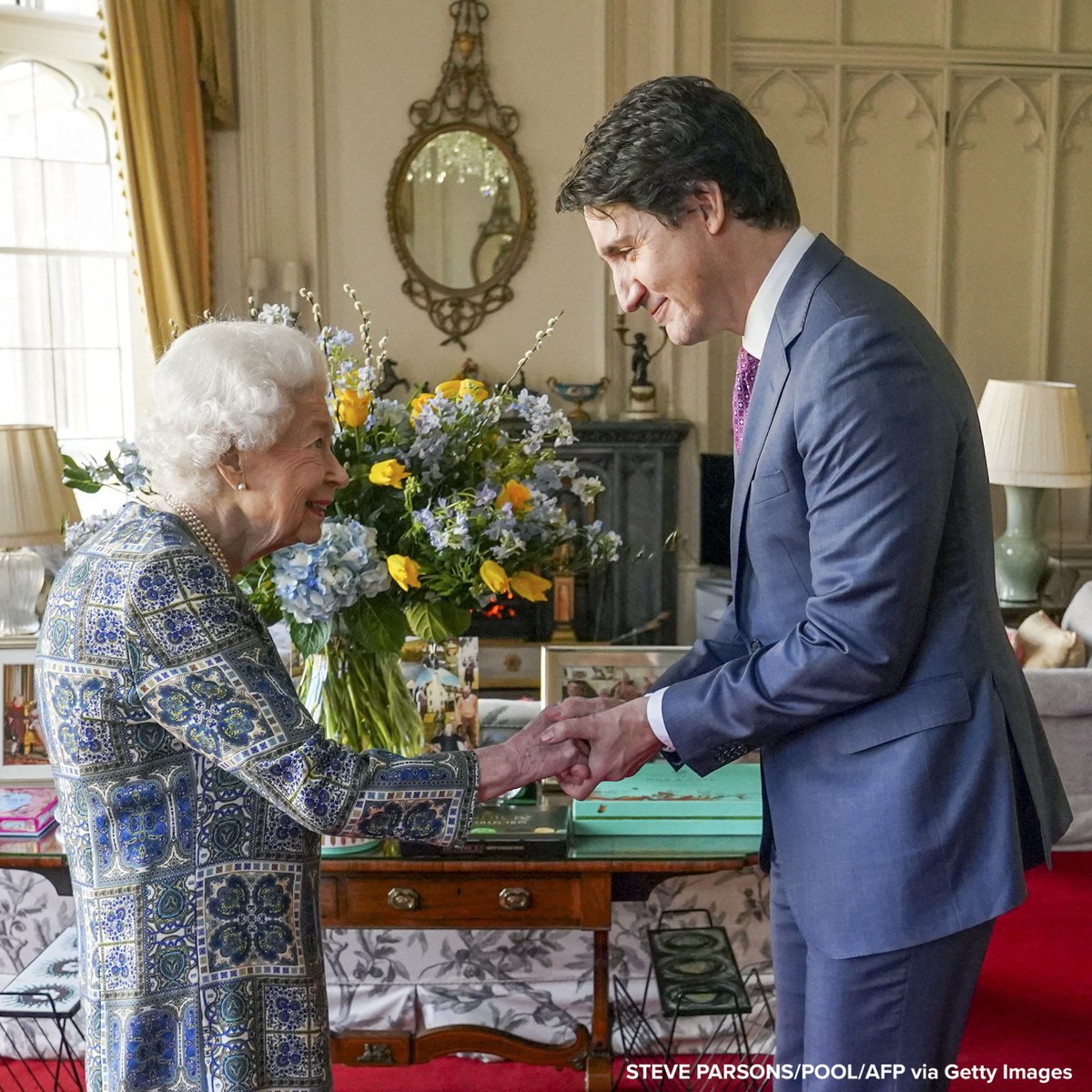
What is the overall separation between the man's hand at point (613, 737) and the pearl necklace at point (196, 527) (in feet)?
1.61

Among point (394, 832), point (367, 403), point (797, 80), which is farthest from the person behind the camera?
point (797, 80)

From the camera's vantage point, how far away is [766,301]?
1.57 metres

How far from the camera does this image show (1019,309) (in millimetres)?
7047

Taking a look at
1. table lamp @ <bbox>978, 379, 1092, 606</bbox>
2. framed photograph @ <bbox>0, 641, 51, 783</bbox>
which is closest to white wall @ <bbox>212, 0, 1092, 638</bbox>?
table lamp @ <bbox>978, 379, 1092, 606</bbox>

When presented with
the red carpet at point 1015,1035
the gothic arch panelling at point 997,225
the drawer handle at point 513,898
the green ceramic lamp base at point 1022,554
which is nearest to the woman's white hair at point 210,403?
the drawer handle at point 513,898

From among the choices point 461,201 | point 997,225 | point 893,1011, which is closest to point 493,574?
Result: point 893,1011

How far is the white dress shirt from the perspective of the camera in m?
1.55

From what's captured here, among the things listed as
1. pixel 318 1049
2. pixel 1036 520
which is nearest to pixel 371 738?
pixel 318 1049

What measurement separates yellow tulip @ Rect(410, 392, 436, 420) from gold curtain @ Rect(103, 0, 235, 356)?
13.1ft

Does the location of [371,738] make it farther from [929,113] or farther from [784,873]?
[929,113]

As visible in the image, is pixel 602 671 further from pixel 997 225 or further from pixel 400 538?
pixel 997 225

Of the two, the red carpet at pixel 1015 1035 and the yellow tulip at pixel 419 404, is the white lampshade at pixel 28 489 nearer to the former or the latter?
the red carpet at pixel 1015 1035

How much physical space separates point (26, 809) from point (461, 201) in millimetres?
4876

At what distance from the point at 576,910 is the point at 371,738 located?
48 centimetres
